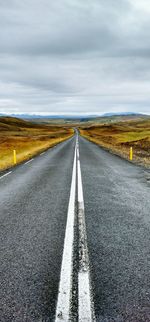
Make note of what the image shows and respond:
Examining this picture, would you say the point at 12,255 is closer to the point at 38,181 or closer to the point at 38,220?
the point at 38,220

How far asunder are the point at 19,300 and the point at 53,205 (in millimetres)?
4607

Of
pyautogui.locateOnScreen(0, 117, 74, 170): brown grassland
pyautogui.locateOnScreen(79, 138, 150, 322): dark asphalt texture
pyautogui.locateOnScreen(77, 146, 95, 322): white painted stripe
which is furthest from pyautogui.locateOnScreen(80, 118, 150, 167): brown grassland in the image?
pyautogui.locateOnScreen(77, 146, 95, 322): white painted stripe

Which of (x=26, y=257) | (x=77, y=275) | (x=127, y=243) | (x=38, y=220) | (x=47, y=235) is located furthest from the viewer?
(x=38, y=220)

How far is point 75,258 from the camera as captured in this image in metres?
4.34

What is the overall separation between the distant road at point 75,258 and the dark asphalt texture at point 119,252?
11 mm

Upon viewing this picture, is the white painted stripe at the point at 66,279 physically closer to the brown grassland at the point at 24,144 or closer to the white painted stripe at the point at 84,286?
the white painted stripe at the point at 84,286

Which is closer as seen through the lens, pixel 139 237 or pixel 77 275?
pixel 77 275

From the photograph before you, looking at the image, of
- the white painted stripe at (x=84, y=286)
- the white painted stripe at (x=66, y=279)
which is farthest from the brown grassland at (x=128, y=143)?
the white painted stripe at (x=84, y=286)

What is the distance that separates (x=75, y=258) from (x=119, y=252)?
0.76 m

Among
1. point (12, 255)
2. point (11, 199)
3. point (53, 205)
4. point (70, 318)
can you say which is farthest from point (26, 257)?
point (11, 199)

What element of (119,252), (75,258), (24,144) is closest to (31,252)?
(75,258)

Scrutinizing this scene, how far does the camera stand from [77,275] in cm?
379

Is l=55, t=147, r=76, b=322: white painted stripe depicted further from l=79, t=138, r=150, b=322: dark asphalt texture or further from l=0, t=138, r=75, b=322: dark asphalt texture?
Result: l=79, t=138, r=150, b=322: dark asphalt texture

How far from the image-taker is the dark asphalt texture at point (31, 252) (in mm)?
3088
